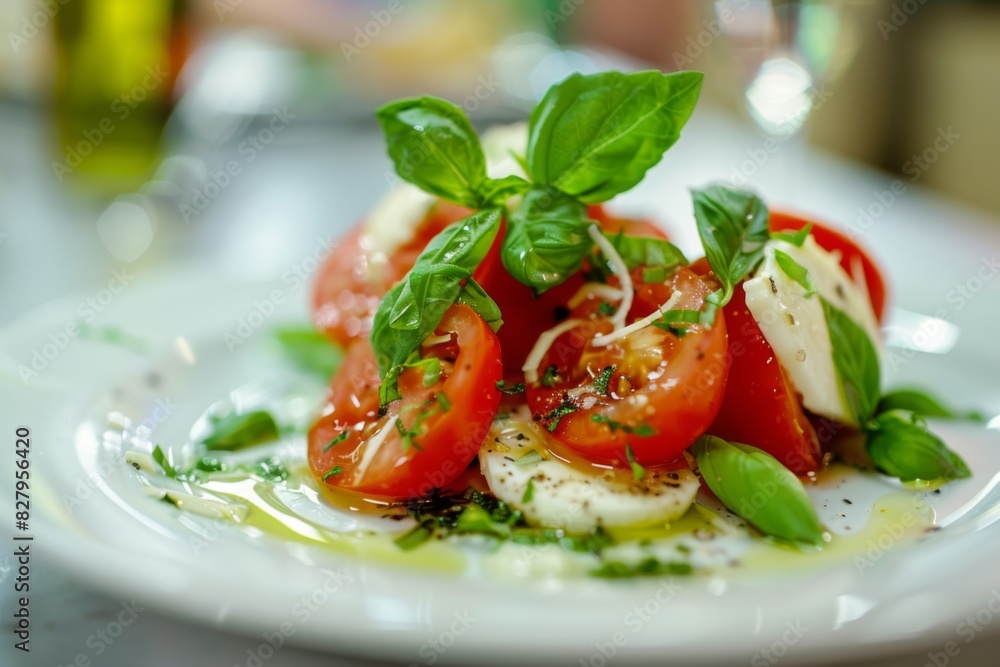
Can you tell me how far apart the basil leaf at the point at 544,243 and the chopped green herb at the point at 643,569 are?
0.47 m

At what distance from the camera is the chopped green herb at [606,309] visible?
148 cm

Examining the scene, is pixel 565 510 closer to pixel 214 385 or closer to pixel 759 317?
pixel 759 317

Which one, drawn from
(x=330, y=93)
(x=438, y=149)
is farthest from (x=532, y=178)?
(x=330, y=93)

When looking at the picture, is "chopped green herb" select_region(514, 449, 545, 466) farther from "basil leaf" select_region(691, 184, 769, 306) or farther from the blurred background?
the blurred background

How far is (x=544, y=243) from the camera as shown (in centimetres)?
143

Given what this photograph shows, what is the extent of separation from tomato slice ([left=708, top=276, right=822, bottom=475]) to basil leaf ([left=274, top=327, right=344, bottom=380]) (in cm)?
87

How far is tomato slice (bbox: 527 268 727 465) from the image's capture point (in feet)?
4.31

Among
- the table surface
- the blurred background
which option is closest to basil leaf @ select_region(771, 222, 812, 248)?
the table surface

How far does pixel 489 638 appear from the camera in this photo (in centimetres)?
99

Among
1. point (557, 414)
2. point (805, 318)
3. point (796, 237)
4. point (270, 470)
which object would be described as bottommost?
point (270, 470)

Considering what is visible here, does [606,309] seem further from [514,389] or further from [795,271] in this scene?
[795,271]

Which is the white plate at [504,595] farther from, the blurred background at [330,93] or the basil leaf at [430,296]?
the blurred background at [330,93]

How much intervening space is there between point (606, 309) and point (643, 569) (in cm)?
47

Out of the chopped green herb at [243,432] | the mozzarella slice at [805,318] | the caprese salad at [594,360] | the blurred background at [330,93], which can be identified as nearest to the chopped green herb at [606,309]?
the caprese salad at [594,360]
